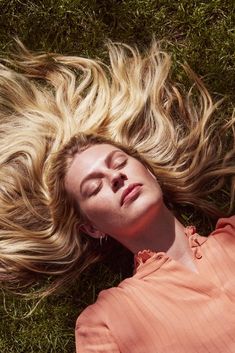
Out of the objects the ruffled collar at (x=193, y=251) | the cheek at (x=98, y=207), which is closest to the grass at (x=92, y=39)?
the ruffled collar at (x=193, y=251)

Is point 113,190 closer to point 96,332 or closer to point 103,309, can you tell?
point 103,309

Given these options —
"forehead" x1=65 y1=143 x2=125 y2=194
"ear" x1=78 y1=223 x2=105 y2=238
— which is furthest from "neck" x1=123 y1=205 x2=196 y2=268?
"forehead" x1=65 y1=143 x2=125 y2=194

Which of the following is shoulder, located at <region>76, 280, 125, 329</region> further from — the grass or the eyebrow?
the eyebrow

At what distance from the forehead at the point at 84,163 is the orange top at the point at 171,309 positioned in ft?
1.82

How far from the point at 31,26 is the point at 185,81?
106 centimetres

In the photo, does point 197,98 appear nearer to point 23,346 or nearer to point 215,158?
point 215,158

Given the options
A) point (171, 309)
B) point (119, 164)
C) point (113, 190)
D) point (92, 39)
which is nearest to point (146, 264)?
point (171, 309)

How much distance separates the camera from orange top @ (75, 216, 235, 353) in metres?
3.49

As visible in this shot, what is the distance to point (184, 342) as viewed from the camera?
3.49 m

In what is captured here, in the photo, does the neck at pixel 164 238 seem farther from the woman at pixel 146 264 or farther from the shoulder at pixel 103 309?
the shoulder at pixel 103 309

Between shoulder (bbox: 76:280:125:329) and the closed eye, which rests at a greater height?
the closed eye

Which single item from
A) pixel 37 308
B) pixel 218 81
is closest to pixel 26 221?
pixel 37 308

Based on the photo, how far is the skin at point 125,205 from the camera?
3.68 metres

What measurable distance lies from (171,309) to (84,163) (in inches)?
36.4
